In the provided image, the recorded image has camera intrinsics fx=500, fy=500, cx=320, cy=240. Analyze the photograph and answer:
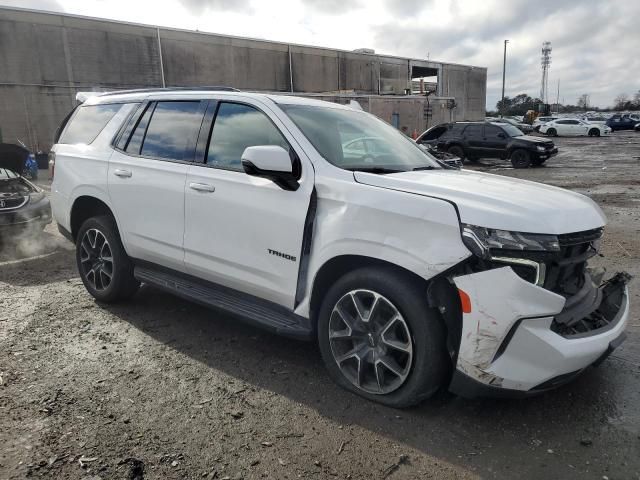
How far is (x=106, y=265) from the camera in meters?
4.62

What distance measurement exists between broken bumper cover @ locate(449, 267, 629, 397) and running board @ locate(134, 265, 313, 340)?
1.07 meters

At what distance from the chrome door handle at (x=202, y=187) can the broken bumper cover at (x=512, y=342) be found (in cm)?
189

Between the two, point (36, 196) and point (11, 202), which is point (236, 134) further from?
point (36, 196)

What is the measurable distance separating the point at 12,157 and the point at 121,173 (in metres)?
5.15

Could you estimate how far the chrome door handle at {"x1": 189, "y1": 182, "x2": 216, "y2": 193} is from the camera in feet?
11.8

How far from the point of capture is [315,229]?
310 cm

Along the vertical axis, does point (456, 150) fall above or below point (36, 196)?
below

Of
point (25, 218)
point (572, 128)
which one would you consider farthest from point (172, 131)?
point (572, 128)

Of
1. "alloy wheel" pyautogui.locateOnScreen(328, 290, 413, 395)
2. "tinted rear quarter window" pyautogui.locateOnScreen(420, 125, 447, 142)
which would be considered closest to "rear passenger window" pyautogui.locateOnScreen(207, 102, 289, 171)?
"alloy wheel" pyautogui.locateOnScreen(328, 290, 413, 395)

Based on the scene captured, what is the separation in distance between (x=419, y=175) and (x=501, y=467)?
1759 mm

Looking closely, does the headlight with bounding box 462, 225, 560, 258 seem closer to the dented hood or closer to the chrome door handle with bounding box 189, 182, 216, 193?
the dented hood

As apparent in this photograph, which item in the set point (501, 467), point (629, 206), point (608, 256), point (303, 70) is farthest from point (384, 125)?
point (303, 70)

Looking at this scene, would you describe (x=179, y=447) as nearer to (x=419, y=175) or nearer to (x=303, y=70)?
(x=419, y=175)

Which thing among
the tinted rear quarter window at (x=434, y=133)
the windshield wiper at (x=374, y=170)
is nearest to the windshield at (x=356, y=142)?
the windshield wiper at (x=374, y=170)
